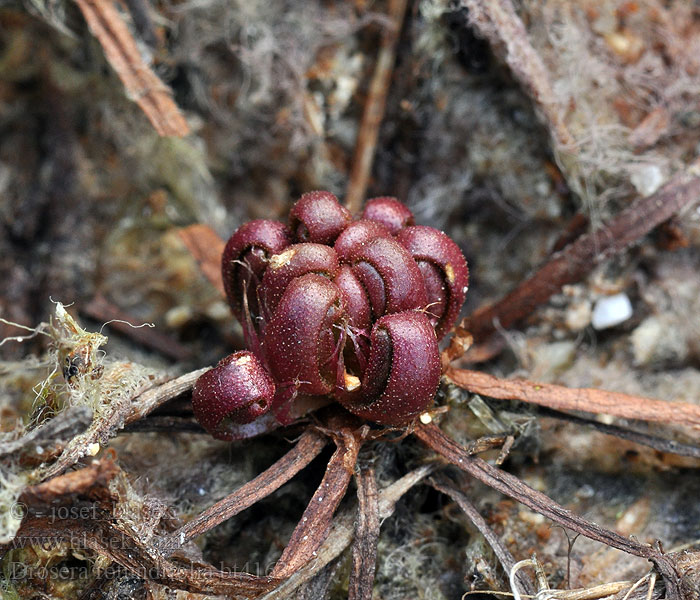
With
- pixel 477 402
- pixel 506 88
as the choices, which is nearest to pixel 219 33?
pixel 506 88

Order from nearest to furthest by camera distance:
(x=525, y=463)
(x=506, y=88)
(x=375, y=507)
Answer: (x=375, y=507) < (x=525, y=463) < (x=506, y=88)

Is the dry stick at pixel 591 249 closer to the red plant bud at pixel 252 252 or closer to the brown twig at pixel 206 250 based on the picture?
the red plant bud at pixel 252 252

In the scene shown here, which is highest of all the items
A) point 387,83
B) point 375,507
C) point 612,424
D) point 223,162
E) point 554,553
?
point 387,83

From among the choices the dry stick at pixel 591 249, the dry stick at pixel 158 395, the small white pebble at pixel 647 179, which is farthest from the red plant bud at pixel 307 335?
the small white pebble at pixel 647 179

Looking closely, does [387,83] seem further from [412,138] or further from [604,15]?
[604,15]

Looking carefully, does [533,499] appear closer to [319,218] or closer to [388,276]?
[388,276]

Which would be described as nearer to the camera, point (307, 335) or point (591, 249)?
point (307, 335)

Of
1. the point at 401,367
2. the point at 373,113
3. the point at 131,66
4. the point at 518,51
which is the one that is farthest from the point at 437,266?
the point at 131,66
